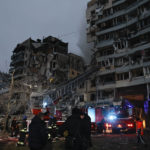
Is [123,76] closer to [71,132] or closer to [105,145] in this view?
[105,145]

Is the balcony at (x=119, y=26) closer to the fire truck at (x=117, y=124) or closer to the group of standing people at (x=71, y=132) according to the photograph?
the fire truck at (x=117, y=124)

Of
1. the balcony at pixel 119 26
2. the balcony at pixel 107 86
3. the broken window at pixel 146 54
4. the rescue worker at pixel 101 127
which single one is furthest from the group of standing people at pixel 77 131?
the balcony at pixel 119 26

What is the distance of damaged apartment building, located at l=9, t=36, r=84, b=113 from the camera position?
50969mm

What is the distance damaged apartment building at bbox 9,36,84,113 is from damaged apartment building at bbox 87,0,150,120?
1575 centimetres

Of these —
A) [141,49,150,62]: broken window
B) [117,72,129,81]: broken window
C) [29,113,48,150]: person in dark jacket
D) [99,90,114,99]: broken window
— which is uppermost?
[141,49,150,62]: broken window

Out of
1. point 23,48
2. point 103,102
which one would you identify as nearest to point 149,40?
point 103,102

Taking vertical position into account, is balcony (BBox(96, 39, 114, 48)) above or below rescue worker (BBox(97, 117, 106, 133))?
above

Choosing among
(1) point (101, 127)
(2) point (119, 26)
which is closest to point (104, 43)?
(2) point (119, 26)

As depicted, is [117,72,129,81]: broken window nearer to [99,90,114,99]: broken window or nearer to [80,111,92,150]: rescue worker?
[99,90,114,99]: broken window

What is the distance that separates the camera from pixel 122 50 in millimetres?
33500

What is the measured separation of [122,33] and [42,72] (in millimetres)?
27253

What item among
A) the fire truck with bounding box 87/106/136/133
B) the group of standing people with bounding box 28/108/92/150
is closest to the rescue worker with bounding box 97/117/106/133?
the fire truck with bounding box 87/106/136/133

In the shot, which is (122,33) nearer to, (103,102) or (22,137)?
(103,102)

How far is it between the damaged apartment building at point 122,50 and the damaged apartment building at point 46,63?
15.8 m
